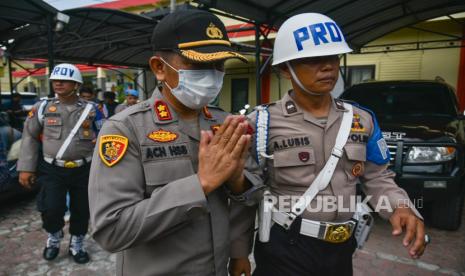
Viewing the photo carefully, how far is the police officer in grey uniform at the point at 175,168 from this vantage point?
1086mm

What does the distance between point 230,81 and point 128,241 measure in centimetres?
1217

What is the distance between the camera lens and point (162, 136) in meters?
1.25

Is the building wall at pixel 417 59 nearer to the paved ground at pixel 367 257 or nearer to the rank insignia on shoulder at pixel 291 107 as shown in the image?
the paved ground at pixel 367 257

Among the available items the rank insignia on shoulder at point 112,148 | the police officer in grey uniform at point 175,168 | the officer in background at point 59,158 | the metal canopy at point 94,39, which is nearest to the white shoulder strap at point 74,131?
the officer in background at point 59,158

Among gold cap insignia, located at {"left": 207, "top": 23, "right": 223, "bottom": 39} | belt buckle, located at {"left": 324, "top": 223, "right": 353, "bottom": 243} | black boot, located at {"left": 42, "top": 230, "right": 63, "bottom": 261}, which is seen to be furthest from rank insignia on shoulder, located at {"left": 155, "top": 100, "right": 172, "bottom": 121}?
black boot, located at {"left": 42, "top": 230, "right": 63, "bottom": 261}

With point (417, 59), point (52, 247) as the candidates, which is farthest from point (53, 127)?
point (417, 59)

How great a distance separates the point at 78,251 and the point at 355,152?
9.56 ft

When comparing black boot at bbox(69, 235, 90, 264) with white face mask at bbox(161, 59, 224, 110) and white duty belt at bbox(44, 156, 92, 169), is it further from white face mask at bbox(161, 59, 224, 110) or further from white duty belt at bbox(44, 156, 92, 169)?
white face mask at bbox(161, 59, 224, 110)

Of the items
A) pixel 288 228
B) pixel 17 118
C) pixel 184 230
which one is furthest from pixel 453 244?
pixel 17 118

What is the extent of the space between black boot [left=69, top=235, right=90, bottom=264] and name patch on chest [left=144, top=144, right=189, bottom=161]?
2.61m

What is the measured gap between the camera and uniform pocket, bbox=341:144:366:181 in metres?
1.65

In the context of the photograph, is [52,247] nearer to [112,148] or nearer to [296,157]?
[112,148]

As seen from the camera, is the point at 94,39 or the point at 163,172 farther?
the point at 94,39

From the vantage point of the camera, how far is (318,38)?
163cm
